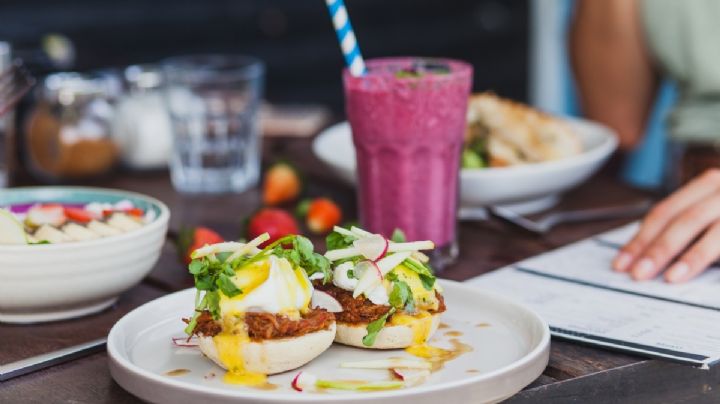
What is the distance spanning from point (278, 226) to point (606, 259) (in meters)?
0.45

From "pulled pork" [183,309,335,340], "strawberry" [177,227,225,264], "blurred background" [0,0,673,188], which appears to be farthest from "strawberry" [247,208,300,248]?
"blurred background" [0,0,673,188]

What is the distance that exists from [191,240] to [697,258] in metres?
0.66

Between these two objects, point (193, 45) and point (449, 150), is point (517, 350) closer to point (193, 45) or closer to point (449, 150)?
point (449, 150)

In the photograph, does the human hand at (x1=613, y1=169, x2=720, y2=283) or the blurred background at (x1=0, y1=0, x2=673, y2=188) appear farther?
the blurred background at (x1=0, y1=0, x2=673, y2=188)

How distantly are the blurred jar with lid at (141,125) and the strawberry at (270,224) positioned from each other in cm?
53

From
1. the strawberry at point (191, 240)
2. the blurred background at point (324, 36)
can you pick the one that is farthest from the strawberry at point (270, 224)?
the blurred background at point (324, 36)

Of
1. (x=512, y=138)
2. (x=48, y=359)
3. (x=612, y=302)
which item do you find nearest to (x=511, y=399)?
(x=612, y=302)

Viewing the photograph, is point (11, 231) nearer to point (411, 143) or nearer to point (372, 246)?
point (372, 246)

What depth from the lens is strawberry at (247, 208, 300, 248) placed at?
4.89ft

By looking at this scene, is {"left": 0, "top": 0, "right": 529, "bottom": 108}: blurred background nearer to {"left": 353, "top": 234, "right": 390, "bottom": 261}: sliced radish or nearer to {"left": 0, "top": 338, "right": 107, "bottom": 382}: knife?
{"left": 0, "top": 338, "right": 107, "bottom": 382}: knife

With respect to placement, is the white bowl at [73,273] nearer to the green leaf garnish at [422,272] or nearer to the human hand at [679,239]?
the green leaf garnish at [422,272]

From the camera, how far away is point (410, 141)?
143 centimetres

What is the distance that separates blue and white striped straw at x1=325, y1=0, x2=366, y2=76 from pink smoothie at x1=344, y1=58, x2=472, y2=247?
2cm

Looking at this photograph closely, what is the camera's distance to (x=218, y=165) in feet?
6.48
